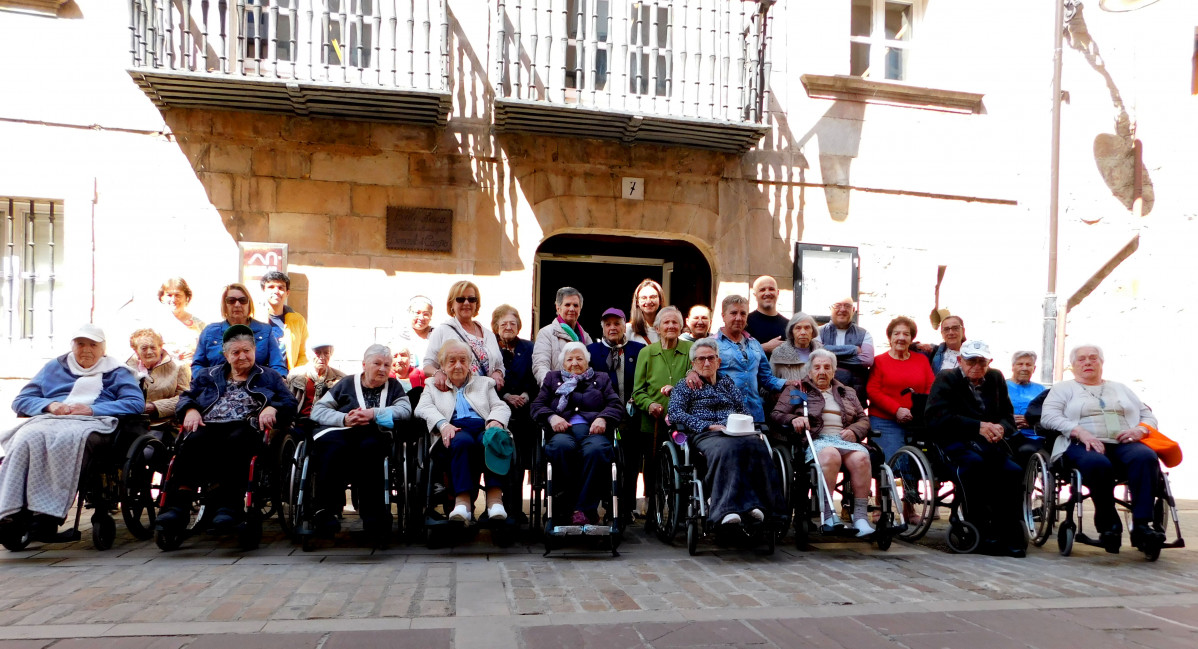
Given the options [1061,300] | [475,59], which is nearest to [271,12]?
[475,59]

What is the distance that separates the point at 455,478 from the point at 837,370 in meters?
3.07

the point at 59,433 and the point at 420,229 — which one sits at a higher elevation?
the point at 420,229

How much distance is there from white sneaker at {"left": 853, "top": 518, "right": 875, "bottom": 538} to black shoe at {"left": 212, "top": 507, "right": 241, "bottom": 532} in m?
3.87

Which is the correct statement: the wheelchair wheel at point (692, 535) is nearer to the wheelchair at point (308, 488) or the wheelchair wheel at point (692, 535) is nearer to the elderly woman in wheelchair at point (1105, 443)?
the wheelchair at point (308, 488)

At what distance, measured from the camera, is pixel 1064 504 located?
564 cm

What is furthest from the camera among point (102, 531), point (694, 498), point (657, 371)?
Result: point (657, 371)

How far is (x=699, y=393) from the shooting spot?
5.61m

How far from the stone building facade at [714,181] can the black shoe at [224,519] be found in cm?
279

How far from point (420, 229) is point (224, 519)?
11.5 feet

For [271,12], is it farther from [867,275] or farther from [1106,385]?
[1106,385]

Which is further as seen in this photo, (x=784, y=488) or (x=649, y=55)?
(x=649, y=55)

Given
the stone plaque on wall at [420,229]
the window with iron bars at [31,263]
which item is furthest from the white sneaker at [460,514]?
the window with iron bars at [31,263]

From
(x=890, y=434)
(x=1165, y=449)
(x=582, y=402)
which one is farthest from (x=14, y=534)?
(x=1165, y=449)

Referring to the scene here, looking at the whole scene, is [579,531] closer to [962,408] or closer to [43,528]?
[962,408]
